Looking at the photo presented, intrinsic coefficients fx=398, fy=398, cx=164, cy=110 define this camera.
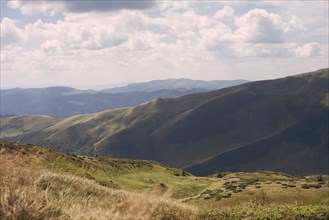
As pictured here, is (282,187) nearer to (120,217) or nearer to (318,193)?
(318,193)

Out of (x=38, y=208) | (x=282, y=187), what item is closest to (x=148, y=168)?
(x=282, y=187)

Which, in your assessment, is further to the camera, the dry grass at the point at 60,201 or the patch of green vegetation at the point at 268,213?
the patch of green vegetation at the point at 268,213

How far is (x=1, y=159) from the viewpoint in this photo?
1389cm

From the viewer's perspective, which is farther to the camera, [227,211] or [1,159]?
[1,159]

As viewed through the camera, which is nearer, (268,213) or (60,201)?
(60,201)

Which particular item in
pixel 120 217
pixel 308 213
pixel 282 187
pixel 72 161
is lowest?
pixel 282 187

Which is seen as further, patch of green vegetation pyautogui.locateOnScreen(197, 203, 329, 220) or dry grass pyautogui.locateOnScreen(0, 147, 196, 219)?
patch of green vegetation pyautogui.locateOnScreen(197, 203, 329, 220)

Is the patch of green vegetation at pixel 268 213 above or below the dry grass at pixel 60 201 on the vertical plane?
below

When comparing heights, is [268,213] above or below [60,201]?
below

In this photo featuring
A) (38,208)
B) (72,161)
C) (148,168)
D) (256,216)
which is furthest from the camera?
(148,168)

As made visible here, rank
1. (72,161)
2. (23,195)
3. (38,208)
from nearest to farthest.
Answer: (38,208)
(23,195)
(72,161)

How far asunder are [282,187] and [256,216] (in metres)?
50.9

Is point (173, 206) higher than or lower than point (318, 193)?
higher

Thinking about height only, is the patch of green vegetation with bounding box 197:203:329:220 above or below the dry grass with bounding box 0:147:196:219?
below
